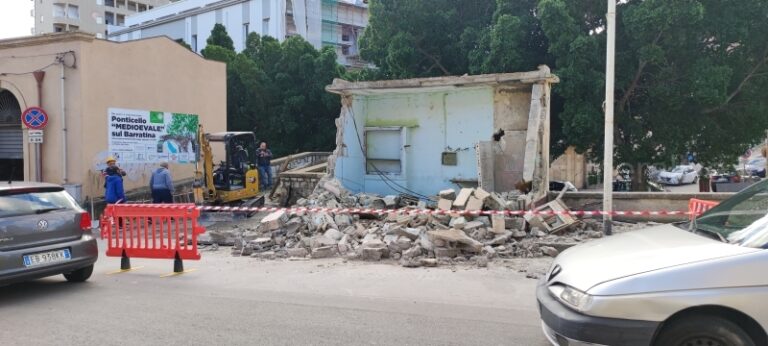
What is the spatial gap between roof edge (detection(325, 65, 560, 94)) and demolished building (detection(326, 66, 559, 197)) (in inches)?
0.9

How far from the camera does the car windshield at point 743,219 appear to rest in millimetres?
3689

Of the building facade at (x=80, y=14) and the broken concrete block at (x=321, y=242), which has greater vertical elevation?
the building facade at (x=80, y=14)

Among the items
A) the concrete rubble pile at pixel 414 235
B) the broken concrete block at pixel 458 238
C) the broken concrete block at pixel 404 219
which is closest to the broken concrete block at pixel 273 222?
the concrete rubble pile at pixel 414 235

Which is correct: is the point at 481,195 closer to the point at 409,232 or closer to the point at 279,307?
the point at 409,232

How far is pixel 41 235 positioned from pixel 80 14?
2867 inches

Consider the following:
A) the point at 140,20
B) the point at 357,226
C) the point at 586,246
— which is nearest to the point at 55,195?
the point at 357,226

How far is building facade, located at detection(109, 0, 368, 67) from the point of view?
178ft

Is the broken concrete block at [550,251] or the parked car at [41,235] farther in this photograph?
the broken concrete block at [550,251]

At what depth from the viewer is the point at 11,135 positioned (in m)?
18.2

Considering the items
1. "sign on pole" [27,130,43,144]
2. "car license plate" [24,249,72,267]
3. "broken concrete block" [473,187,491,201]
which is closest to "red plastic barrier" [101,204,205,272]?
"car license plate" [24,249,72,267]

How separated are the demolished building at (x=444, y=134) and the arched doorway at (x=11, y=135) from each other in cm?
1098

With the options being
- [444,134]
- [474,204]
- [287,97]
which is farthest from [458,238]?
[287,97]

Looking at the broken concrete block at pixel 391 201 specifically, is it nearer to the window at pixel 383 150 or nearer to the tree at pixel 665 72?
the window at pixel 383 150

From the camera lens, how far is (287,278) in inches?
313
